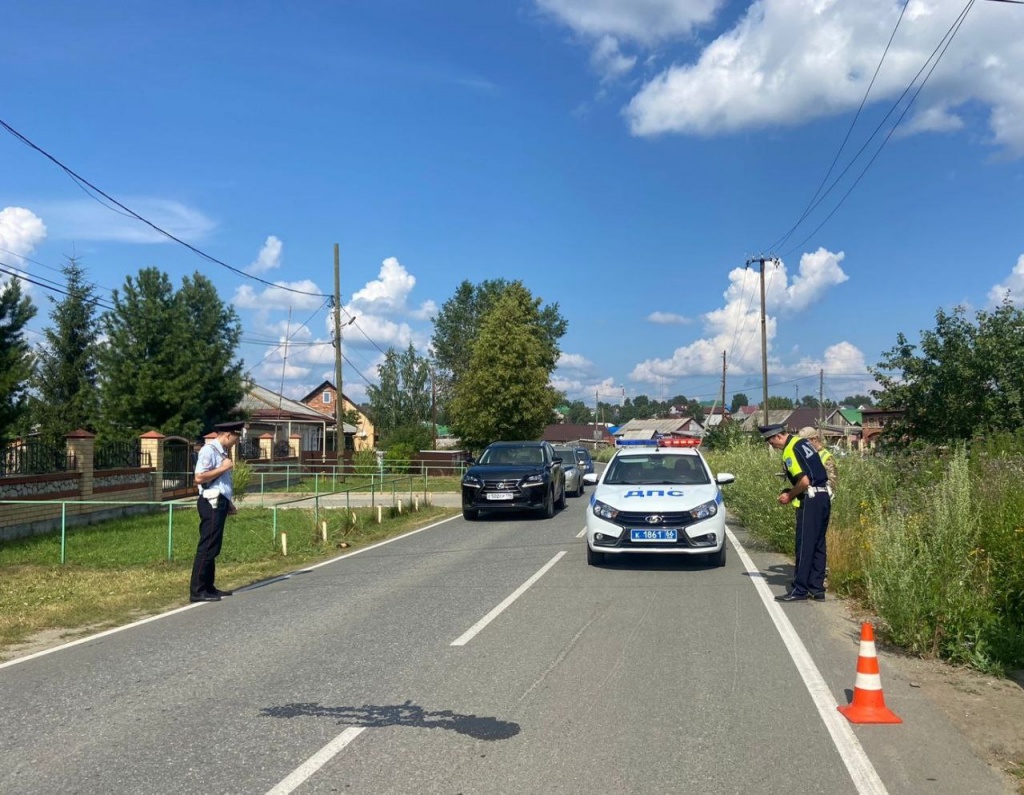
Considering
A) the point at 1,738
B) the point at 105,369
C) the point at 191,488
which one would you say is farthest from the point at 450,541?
the point at 105,369

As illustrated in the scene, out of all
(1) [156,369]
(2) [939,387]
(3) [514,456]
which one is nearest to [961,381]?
(2) [939,387]

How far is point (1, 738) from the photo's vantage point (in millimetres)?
4992

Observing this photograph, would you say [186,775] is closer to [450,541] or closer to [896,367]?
[450,541]

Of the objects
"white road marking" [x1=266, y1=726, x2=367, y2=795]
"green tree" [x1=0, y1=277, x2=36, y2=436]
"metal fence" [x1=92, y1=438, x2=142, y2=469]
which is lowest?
"white road marking" [x1=266, y1=726, x2=367, y2=795]

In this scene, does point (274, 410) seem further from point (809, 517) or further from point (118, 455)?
point (809, 517)

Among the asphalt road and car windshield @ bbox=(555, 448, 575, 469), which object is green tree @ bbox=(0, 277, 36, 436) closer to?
the asphalt road

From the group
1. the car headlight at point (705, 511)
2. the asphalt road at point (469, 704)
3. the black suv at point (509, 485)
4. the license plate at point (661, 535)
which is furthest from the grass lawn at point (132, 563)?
the car headlight at point (705, 511)

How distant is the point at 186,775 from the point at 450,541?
10859 millimetres

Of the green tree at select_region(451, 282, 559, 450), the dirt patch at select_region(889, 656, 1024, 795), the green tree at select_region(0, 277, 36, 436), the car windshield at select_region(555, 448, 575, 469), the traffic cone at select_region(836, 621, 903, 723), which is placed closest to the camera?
the dirt patch at select_region(889, 656, 1024, 795)

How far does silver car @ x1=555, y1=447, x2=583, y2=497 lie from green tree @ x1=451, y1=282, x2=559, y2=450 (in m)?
16.9

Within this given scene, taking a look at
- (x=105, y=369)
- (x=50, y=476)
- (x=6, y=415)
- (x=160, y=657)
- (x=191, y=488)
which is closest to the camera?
(x=160, y=657)

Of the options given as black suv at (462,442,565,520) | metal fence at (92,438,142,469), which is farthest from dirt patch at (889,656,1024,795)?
metal fence at (92,438,142,469)

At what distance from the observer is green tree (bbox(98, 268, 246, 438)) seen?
34406 millimetres

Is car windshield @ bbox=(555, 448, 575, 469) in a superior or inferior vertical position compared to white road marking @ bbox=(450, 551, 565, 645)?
superior
